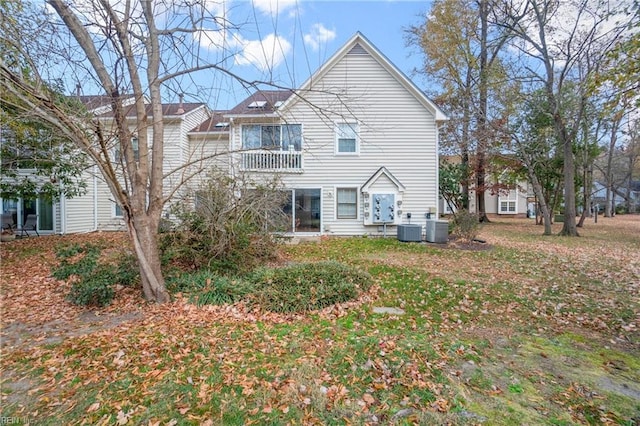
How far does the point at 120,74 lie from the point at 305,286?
4.46m

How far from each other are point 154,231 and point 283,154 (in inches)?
348

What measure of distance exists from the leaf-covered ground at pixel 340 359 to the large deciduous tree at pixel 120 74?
1.60m

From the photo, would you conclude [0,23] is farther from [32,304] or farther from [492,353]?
[492,353]

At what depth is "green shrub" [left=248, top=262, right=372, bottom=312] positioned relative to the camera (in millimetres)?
4902

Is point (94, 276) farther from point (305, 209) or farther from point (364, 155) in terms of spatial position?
point (364, 155)

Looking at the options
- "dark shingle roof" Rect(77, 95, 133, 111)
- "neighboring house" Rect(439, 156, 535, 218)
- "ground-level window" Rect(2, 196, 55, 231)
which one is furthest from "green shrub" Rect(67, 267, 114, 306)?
"neighboring house" Rect(439, 156, 535, 218)

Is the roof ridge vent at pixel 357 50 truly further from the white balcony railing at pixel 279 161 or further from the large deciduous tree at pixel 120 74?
the large deciduous tree at pixel 120 74

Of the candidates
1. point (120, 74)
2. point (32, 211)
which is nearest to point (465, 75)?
point (120, 74)

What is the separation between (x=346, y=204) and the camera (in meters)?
13.4

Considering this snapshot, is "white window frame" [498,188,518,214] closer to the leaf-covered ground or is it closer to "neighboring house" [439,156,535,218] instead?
"neighboring house" [439,156,535,218]

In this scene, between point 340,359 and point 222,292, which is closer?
point 340,359

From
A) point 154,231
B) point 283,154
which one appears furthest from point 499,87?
point 154,231

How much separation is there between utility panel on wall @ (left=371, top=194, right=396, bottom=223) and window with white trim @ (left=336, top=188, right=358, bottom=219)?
0.91 meters

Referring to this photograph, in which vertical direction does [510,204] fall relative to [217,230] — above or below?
above
